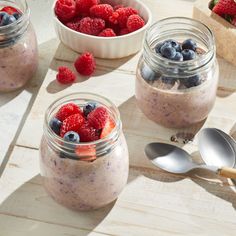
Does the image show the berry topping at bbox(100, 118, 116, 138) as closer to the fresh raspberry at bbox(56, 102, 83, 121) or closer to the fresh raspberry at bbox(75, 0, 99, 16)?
the fresh raspberry at bbox(56, 102, 83, 121)

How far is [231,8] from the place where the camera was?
6.22ft

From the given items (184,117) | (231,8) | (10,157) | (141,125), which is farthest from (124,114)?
(231,8)

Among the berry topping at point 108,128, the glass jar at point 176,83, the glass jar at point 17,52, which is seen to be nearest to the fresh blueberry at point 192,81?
the glass jar at point 176,83

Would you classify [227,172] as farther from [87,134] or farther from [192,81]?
[87,134]

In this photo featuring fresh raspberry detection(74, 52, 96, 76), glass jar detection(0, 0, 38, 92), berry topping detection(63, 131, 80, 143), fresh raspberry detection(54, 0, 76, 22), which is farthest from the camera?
fresh raspberry detection(54, 0, 76, 22)

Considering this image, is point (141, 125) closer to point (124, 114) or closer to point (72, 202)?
point (124, 114)

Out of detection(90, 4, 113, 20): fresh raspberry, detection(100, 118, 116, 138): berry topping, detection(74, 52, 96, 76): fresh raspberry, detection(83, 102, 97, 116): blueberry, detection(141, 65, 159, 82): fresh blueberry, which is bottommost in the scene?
detection(74, 52, 96, 76): fresh raspberry

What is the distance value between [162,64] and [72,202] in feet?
1.43

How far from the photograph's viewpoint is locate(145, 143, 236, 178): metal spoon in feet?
5.16

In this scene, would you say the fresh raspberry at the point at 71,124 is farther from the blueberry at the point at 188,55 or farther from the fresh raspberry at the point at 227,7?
the fresh raspberry at the point at 227,7

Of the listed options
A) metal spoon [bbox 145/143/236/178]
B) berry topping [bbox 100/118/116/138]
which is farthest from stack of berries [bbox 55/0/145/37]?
berry topping [bbox 100/118/116/138]

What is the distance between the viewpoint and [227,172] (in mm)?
1507

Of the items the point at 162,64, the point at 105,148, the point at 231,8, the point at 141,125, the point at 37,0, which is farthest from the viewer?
the point at 37,0

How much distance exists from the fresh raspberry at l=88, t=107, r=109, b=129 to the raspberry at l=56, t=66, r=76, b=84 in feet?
1.57
